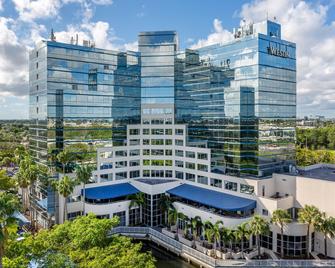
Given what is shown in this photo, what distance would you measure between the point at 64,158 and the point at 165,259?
71.6ft

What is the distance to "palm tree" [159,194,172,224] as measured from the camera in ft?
161

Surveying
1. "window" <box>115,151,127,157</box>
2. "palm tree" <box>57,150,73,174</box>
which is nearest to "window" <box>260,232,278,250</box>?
"window" <box>115,151,127,157</box>

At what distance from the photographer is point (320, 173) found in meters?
49.6

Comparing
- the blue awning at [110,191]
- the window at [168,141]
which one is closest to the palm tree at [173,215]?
the blue awning at [110,191]

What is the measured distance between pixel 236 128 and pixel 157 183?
17209mm

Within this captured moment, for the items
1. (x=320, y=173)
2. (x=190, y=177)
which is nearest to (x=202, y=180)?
(x=190, y=177)

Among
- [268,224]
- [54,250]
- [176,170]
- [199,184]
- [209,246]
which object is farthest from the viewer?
[176,170]

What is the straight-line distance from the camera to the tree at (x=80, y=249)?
23297 mm

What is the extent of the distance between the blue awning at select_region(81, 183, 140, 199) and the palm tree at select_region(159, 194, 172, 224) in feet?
16.6

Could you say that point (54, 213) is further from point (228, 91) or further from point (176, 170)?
point (228, 91)

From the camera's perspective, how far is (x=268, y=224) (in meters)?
39.8

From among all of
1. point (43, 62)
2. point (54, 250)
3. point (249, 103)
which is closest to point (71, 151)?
point (43, 62)

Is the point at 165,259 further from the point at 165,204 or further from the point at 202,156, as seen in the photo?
the point at 202,156

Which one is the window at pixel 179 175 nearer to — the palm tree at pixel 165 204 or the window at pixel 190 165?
the window at pixel 190 165
